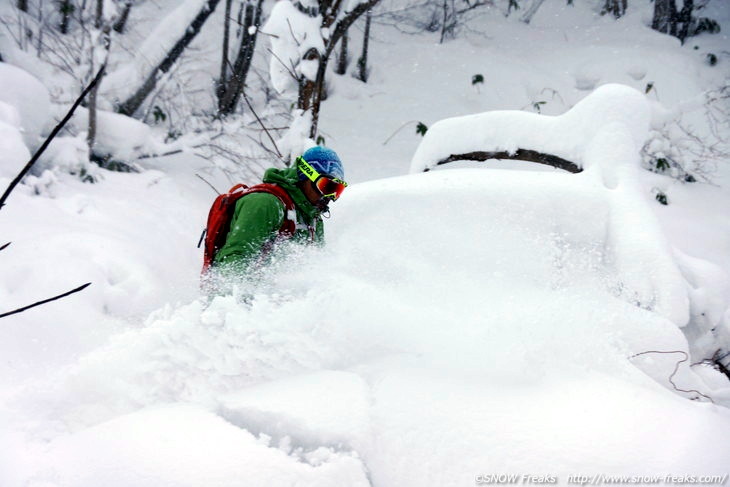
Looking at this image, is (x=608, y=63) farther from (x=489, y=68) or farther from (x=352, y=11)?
(x=352, y=11)

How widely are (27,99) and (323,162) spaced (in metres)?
4.12

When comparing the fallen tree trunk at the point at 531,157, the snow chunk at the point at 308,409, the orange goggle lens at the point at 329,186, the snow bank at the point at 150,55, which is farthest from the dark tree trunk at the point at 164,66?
the snow chunk at the point at 308,409

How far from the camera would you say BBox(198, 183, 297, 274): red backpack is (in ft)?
8.28

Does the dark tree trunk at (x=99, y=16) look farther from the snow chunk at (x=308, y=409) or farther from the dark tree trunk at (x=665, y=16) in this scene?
the dark tree trunk at (x=665, y=16)

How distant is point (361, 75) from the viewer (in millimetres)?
10117

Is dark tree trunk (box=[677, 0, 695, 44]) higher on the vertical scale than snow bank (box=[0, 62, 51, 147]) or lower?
higher

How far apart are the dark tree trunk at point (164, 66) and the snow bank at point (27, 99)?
55.2 inches

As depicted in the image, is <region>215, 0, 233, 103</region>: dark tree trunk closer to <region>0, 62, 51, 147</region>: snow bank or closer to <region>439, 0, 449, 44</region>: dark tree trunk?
<region>0, 62, 51, 147</region>: snow bank

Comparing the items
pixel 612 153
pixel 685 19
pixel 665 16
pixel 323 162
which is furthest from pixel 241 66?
pixel 685 19

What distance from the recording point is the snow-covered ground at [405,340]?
142cm

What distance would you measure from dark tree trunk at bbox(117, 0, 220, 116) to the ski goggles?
5.00 meters

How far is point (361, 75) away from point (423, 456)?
9.49 meters

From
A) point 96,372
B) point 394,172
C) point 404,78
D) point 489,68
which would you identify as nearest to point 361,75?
point 404,78

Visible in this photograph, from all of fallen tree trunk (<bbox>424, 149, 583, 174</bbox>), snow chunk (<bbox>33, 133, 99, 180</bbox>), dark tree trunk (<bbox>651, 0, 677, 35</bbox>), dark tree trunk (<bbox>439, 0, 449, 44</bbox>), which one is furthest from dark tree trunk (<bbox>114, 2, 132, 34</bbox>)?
dark tree trunk (<bbox>651, 0, 677, 35</bbox>)
